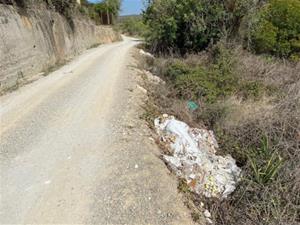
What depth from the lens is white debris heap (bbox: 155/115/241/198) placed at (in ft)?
17.1

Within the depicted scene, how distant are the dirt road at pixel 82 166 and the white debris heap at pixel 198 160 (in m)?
0.40

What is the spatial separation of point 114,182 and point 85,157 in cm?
88

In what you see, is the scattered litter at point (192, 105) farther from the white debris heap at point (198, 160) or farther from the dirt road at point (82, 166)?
the dirt road at point (82, 166)

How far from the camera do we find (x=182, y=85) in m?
9.83

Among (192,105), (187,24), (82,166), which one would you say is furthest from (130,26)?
(82,166)

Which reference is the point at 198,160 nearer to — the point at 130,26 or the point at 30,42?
the point at 30,42

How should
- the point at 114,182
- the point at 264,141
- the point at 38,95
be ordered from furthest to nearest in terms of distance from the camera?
1. the point at 38,95
2. the point at 264,141
3. the point at 114,182

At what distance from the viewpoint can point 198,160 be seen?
227 inches

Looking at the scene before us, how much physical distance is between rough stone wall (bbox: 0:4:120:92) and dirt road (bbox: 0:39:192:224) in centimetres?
249

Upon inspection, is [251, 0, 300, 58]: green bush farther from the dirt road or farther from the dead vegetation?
the dirt road

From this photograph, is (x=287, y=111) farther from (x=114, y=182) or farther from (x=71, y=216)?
(x=71, y=216)

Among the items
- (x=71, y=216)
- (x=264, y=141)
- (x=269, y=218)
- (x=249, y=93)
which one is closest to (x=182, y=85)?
(x=249, y=93)

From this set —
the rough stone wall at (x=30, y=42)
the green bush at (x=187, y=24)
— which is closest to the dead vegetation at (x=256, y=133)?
the rough stone wall at (x=30, y=42)

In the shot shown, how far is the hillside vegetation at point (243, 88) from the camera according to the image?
488cm
